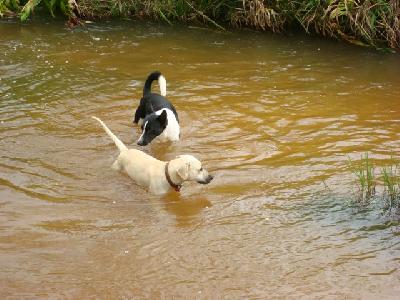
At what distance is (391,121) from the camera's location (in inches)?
340

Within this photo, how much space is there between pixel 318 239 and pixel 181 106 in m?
4.05

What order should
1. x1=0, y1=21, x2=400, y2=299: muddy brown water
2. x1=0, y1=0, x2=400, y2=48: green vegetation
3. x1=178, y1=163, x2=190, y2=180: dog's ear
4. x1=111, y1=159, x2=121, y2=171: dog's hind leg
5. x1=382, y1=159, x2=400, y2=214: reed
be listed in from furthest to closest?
x1=0, y1=0, x2=400, y2=48: green vegetation < x1=111, y1=159, x2=121, y2=171: dog's hind leg < x1=178, y1=163, x2=190, y2=180: dog's ear < x1=382, y1=159, x2=400, y2=214: reed < x1=0, y1=21, x2=400, y2=299: muddy brown water

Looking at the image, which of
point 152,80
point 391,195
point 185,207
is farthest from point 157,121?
point 391,195

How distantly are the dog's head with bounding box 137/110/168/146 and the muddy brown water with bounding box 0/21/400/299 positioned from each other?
25 centimetres

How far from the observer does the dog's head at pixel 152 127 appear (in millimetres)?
7746

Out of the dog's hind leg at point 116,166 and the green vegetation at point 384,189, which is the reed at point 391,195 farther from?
the dog's hind leg at point 116,166

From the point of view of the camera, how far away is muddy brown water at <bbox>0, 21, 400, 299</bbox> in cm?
498

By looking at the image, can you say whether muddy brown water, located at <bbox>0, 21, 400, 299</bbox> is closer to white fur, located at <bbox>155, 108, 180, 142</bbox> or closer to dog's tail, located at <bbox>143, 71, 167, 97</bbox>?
white fur, located at <bbox>155, 108, 180, 142</bbox>

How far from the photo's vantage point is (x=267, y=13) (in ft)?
41.1

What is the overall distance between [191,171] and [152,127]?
5.37 ft

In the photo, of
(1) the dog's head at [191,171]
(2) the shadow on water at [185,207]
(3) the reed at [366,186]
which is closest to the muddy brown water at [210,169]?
(2) the shadow on water at [185,207]

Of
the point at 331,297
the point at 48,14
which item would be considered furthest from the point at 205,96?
the point at 48,14

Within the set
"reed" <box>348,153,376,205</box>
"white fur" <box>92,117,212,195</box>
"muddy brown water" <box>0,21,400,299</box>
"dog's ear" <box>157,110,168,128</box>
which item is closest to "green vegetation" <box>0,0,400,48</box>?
"muddy brown water" <box>0,21,400,299</box>

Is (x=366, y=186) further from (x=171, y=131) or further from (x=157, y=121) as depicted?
(x=157, y=121)
